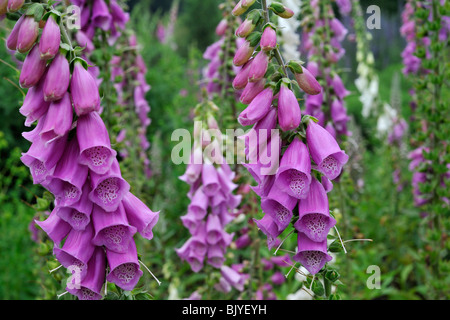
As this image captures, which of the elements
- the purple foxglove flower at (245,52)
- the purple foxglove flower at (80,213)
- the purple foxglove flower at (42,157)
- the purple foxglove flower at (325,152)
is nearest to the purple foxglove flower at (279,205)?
the purple foxglove flower at (325,152)

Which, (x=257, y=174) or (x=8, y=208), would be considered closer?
(x=257, y=174)

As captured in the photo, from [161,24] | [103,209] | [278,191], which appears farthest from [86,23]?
[161,24]

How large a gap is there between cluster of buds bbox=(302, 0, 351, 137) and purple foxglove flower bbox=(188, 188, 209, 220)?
34.0 inches

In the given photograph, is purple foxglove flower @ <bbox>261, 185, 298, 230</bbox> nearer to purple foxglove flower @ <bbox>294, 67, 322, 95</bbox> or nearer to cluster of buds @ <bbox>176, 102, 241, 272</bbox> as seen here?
purple foxglove flower @ <bbox>294, 67, 322, 95</bbox>

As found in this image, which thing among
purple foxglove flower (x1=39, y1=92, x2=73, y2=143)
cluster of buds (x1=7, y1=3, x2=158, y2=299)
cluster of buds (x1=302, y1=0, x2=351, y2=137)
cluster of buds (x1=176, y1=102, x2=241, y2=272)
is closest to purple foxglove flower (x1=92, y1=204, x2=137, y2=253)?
cluster of buds (x1=7, y1=3, x2=158, y2=299)

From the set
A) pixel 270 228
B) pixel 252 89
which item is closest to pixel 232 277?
pixel 270 228

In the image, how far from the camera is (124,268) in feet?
4.20

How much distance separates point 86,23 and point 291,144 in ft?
4.98

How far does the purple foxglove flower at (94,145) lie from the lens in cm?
117

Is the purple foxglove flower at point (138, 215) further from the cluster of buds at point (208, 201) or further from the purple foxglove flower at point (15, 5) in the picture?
the cluster of buds at point (208, 201)

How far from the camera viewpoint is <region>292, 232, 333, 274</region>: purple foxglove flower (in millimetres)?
1253

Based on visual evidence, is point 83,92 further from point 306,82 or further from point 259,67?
point 306,82

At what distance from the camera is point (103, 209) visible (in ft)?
4.06
